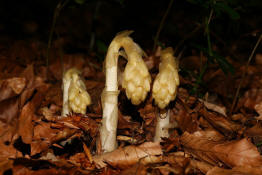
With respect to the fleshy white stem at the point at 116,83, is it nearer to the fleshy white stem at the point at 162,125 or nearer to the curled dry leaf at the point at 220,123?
the fleshy white stem at the point at 162,125

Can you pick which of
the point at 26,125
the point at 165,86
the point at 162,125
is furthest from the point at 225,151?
the point at 26,125

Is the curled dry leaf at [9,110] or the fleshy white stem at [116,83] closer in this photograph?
the fleshy white stem at [116,83]

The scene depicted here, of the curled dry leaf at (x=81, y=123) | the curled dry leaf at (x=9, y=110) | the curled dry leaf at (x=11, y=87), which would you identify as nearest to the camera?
the curled dry leaf at (x=81, y=123)

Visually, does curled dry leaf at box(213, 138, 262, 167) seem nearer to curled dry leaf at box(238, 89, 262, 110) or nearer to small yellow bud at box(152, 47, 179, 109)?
small yellow bud at box(152, 47, 179, 109)

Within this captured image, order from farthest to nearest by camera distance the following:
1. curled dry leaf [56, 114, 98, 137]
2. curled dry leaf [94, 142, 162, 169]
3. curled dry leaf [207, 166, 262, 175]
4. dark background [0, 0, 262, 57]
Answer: dark background [0, 0, 262, 57] → curled dry leaf [56, 114, 98, 137] → curled dry leaf [94, 142, 162, 169] → curled dry leaf [207, 166, 262, 175]

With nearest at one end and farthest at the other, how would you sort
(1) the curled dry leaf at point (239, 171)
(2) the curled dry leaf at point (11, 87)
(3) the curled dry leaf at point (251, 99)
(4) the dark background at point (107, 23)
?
(1) the curled dry leaf at point (239, 171)
(2) the curled dry leaf at point (11, 87)
(3) the curled dry leaf at point (251, 99)
(4) the dark background at point (107, 23)

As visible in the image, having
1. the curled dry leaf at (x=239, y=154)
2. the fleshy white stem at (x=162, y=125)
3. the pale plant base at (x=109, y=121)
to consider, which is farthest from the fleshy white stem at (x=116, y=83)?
the curled dry leaf at (x=239, y=154)

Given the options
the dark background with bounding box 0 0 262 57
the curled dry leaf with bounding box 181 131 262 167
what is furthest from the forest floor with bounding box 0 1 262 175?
the dark background with bounding box 0 0 262 57
